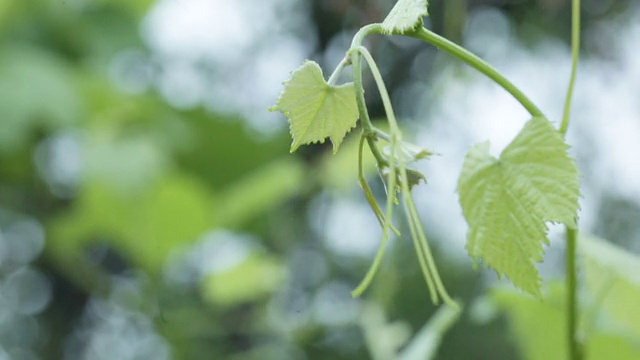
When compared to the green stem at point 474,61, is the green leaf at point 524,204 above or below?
below

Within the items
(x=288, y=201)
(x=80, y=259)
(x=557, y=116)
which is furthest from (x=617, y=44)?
(x=80, y=259)

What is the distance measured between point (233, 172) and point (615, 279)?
927 mm

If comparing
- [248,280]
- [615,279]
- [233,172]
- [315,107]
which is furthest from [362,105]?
[233,172]

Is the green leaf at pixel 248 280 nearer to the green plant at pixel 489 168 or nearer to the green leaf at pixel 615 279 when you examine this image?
the green leaf at pixel 615 279

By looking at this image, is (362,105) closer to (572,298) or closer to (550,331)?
(572,298)

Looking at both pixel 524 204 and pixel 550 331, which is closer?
pixel 524 204

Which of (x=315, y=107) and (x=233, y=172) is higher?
(x=233, y=172)

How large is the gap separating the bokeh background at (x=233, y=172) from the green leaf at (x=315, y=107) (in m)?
0.44

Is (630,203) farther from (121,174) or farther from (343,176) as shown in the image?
(121,174)

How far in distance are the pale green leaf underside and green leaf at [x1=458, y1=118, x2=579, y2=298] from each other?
4cm

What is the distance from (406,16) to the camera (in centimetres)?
18

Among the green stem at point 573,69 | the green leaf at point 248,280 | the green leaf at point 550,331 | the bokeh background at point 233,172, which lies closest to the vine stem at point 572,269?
the green stem at point 573,69

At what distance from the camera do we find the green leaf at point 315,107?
185 mm

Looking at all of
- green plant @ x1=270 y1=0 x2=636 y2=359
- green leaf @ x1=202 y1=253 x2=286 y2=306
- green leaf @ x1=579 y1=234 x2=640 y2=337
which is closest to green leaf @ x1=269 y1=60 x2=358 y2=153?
green plant @ x1=270 y1=0 x2=636 y2=359
